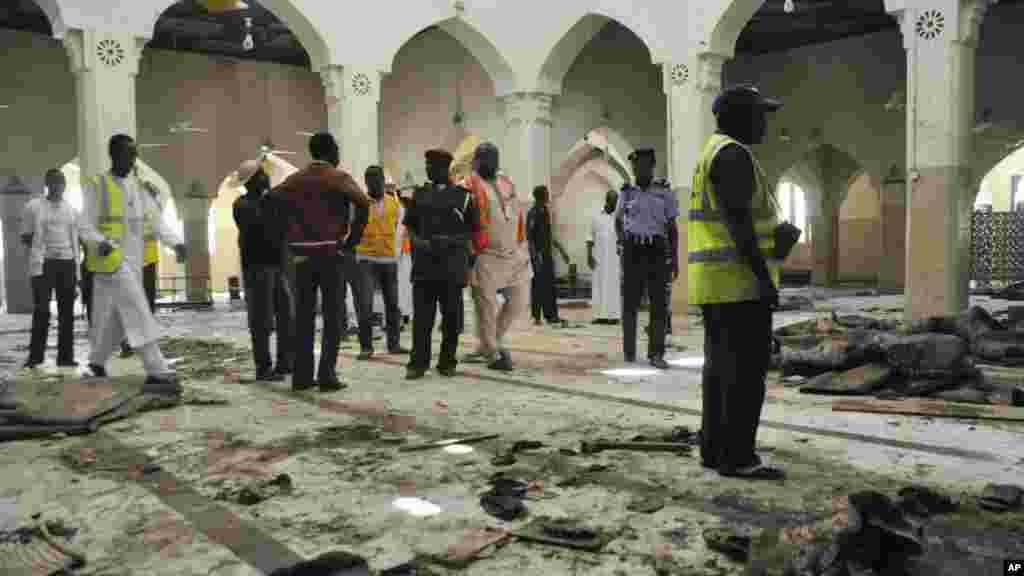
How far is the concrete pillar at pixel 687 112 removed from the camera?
10961 mm

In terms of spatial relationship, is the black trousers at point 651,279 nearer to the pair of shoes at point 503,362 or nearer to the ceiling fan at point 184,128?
the pair of shoes at point 503,362

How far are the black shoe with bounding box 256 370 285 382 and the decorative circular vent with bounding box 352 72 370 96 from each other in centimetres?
660

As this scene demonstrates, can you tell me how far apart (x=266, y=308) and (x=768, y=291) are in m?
3.84

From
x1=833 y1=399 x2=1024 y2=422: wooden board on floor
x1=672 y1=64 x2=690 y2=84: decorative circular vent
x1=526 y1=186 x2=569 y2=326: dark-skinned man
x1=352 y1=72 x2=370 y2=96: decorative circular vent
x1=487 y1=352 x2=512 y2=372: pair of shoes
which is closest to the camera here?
x1=833 y1=399 x2=1024 y2=422: wooden board on floor

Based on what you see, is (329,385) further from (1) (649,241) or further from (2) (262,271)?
(1) (649,241)

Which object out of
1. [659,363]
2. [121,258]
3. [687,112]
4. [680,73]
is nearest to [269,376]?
[121,258]

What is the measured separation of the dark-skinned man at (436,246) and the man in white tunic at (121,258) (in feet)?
5.05

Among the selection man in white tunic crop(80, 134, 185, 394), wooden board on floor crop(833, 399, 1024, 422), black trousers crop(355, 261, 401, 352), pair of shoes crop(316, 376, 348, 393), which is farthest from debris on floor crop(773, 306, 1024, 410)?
man in white tunic crop(80, 134, 185, 394)

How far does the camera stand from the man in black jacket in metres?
5.70

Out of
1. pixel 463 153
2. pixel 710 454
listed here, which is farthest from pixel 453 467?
pixel 463 153

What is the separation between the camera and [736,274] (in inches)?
124

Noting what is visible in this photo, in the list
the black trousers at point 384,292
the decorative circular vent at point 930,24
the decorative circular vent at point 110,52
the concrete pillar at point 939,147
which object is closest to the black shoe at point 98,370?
the black trousers at point 384,292

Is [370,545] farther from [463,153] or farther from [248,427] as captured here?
[463,153]

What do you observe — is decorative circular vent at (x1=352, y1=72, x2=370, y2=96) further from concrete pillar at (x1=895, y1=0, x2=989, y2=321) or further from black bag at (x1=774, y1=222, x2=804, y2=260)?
black bag at (x1=774, y1=222, x2=804, y2=260)
